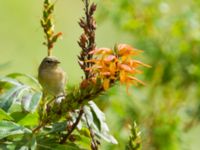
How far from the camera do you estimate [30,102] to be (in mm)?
2051

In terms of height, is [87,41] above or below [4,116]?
above

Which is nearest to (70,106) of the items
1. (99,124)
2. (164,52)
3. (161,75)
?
(99,124)

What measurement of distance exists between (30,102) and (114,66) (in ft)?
1.31

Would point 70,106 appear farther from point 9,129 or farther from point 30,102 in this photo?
point 30,102

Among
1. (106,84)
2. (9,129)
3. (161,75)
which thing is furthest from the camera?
(161,75)

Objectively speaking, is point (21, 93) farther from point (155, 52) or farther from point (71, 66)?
point (71, 66)

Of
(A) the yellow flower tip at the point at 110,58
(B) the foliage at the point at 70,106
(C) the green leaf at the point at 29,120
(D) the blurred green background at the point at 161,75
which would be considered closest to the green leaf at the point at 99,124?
(B) the foliage at the point at 70,106

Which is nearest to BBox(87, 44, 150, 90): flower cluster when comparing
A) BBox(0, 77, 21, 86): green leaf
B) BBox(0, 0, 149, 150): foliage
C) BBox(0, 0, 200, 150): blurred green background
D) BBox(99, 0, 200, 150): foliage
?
BBox(0, 0, 149, 150): foliage

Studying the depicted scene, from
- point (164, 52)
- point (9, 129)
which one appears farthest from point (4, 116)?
point (164, 52)

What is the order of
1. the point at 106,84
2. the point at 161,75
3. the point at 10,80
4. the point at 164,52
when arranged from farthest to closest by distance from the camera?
the point at 164,52 → the point at 161,75 → the point at 10,80 → the point at 106,84

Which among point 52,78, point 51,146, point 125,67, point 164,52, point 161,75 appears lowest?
point 161,75

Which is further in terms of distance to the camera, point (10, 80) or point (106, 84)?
point (10, 80)

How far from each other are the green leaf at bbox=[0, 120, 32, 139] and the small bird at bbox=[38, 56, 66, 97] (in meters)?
0.20

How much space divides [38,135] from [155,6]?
3.22m
